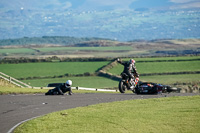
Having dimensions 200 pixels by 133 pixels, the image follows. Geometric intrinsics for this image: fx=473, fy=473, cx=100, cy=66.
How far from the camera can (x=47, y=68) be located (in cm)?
8044

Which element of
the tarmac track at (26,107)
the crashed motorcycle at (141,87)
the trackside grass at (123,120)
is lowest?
the trackside grass at (123,120)

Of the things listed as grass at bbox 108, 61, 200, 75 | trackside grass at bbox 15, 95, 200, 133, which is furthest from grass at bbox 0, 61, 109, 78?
trackside grass at bbox 15, 95, 200, 133

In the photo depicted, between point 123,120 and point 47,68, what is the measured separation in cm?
6463

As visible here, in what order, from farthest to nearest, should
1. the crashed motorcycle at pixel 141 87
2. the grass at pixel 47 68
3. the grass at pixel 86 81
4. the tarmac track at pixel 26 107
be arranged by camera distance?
the grass at pixel 47 68 < the grass at pixel 86 81 < the crashed motorcycle at pixel 141 87 < the tarmac track at pixel 26 107

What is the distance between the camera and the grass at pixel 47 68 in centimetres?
7319

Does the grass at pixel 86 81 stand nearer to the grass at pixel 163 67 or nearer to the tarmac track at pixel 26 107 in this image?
the grass at pixel 163 67

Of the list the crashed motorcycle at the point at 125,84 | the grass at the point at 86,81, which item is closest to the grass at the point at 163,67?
the grass at the point at 86,81

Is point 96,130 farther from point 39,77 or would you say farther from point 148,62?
point 148,62

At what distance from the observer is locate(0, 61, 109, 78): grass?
73.2 m

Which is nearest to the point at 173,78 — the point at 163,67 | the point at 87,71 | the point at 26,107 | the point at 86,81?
the point at 86,81

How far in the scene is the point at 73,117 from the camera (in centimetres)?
1741

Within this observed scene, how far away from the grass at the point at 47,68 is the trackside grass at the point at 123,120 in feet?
168

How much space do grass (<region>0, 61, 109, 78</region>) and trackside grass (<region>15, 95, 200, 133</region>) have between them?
2022 inches

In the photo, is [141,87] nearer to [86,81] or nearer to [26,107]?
[26,107]
